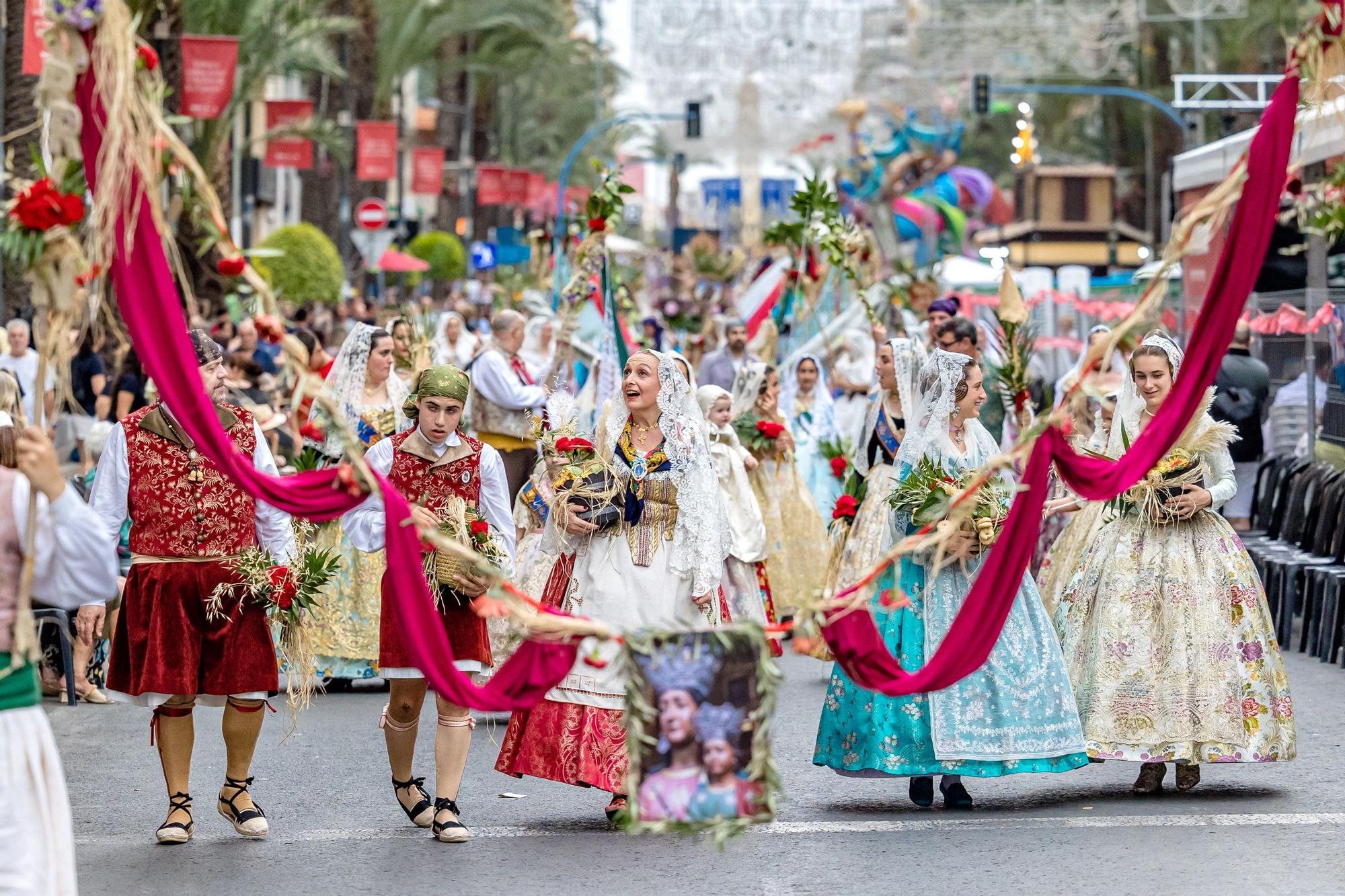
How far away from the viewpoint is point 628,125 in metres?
71.9

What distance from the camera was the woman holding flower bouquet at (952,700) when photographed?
8.09 meters

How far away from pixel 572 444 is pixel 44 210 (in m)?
3.39

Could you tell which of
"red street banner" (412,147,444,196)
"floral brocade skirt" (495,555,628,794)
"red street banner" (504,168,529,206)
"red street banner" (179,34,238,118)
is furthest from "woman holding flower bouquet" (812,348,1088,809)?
"red street banner" (504,168,529,206)

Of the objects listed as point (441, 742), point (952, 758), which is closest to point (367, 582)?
point (441, 742)

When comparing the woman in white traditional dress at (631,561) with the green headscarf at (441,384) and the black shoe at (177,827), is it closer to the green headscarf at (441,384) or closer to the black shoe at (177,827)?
the green headscarf at (441,384)

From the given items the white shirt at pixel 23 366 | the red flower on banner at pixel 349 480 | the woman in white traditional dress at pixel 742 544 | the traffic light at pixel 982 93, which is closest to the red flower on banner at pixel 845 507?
the woman in white traditional dress at pixel 742 544

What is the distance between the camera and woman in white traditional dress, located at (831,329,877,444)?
693 inches

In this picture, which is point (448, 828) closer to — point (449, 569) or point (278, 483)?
point (449, 569)

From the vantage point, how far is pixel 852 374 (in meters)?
18.5

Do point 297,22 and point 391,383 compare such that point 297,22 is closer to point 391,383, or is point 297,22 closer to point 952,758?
point 391,383

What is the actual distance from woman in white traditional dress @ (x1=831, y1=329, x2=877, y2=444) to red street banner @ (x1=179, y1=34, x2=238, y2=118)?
28.1ft

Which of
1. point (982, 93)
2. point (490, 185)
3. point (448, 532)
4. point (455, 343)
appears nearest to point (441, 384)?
point (448, 532)

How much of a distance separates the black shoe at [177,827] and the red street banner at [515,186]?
43098 millimetres

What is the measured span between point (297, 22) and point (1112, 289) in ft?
53.1
